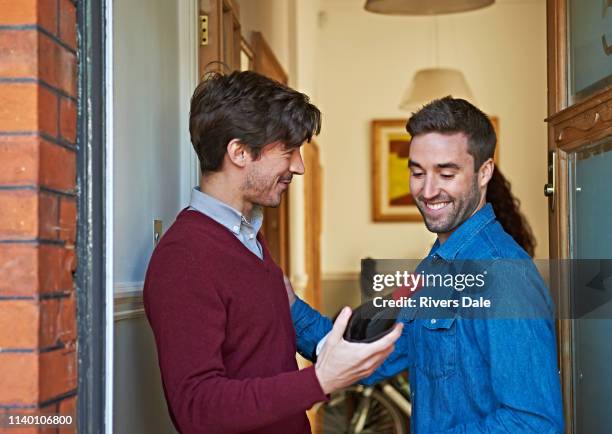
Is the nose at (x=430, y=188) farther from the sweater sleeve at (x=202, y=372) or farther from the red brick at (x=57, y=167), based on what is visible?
the red brick at (x=57, y=167)

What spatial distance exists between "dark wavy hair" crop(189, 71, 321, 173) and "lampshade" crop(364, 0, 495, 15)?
2379mm

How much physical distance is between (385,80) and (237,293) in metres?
5.97

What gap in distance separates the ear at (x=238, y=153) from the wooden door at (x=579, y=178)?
85 cm

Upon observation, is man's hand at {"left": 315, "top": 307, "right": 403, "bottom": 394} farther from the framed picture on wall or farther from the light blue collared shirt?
the framed picture on wall

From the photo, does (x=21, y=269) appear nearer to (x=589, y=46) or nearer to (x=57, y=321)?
(x=57, y=321)

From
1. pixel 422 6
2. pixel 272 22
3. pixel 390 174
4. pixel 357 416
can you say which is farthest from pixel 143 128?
pixel 390 174

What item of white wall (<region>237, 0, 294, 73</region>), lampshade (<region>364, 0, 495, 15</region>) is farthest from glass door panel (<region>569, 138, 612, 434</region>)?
lampshade (<region>364, 0, 495, 15</region>)

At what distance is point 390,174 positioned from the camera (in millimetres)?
7379

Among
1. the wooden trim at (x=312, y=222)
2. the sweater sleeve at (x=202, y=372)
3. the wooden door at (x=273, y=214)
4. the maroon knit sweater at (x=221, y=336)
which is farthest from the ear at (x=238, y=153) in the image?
the wooden trim at (x=312, y=222)

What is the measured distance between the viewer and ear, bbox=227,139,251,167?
68.1 inches

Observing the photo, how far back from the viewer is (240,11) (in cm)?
347

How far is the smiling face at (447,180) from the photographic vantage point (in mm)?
1797

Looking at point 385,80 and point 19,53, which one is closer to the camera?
point 19,53

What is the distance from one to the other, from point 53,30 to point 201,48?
45.6 inches
